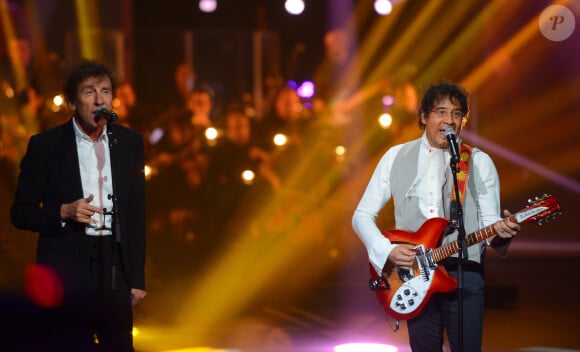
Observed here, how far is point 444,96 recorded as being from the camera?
519 cm

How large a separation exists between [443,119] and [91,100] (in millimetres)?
1918

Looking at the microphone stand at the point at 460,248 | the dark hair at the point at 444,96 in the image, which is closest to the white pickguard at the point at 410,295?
the microphone stand at the point at 460,248

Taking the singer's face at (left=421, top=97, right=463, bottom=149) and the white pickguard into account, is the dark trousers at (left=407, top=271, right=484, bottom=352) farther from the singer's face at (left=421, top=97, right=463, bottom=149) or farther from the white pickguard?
the singer's face at (left=421, top=97, right=463, bottom=149)

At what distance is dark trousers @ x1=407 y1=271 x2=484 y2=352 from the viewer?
495cm

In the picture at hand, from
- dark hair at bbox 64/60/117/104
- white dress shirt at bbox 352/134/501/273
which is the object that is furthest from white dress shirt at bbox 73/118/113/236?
white dress shirt at bbox 352/134/501/273

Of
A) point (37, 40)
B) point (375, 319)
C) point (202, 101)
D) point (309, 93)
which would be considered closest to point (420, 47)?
point (309, 93)

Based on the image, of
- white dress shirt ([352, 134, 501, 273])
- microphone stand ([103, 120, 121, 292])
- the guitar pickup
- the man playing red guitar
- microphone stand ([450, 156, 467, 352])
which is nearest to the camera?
microphone stand ([103, 120, 121, 292])

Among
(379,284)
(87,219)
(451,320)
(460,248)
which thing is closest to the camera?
(87,219)

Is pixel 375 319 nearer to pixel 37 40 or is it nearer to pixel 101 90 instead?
pixel 101 90

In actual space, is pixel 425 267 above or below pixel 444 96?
below

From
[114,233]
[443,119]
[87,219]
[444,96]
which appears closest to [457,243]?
[443,119]

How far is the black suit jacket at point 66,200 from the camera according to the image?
4641 mm

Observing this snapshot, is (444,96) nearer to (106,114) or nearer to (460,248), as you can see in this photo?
(460,248)

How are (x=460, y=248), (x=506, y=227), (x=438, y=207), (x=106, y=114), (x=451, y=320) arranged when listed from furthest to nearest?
(x=438, y=207), (x=451, y=320), (x=506, y=227), (x=460, y=248), (x=106, y=114)
